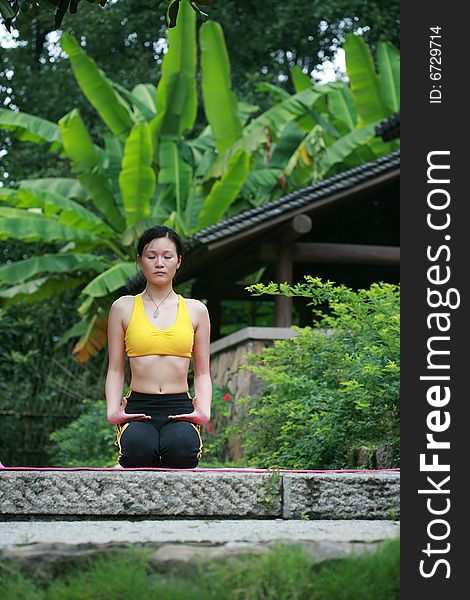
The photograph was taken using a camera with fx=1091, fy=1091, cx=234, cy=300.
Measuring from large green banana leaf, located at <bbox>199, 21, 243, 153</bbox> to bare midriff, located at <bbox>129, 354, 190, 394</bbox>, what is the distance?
10508mm

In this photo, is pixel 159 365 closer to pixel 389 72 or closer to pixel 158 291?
pixel 158 291

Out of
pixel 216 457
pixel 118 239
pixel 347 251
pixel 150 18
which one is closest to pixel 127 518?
pixel 216 457

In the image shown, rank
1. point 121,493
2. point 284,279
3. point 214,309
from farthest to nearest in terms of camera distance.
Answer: point 214,309 < point 284,279 < point 121,493

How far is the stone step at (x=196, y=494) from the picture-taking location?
12.9 feet

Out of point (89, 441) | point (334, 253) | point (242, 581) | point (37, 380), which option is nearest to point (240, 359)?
point (334, 253)

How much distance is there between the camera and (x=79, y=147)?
14.9 metres

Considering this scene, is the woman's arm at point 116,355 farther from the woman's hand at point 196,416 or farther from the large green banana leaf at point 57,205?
the large green banana leaf at point 57,205

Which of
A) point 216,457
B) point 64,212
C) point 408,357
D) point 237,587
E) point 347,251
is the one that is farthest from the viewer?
point 64,212

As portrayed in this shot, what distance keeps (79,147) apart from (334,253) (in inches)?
193

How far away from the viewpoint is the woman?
175 inches

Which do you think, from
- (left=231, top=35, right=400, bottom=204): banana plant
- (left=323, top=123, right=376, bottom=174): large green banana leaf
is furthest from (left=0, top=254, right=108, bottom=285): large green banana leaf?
(left=323, top=123, right=376, bottom=174): large green banana leaf

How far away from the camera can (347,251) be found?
1157 cm

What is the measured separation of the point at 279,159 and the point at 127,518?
12.3 meters

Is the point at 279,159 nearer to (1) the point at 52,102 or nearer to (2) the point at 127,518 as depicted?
(1) the point at 52,102
